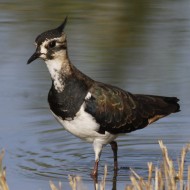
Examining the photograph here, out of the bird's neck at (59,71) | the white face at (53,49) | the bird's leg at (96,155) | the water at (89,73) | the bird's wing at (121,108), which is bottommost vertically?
the water at (89,73)

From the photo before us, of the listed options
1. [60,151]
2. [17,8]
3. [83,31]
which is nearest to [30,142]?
[60,151]

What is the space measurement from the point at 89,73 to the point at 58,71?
349 cm

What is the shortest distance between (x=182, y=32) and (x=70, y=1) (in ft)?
9.77

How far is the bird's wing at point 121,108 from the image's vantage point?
10.2 m

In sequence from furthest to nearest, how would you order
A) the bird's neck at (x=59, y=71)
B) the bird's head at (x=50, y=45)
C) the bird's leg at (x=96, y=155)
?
the bird's leg at (x=96, y=155) → the bird's neck at (x=59, y=71) → the bird's head at (x=50, y=45)

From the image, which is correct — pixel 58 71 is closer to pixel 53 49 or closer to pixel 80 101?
pixel 53 49

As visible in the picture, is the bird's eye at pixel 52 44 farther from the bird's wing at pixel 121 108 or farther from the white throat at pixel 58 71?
the bird's wing at pixel 121 108

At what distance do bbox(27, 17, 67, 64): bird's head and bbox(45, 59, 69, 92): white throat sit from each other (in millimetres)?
65

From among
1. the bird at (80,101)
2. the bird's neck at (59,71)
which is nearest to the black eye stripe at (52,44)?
the bird at (80,101)

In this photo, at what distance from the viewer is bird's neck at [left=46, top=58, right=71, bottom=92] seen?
10.0m

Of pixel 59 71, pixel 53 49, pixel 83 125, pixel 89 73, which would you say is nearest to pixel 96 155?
pixel 83 125

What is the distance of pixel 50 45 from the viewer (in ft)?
32.6

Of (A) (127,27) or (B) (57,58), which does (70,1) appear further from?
(B) (57,58)

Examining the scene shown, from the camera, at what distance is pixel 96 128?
10.1 m
